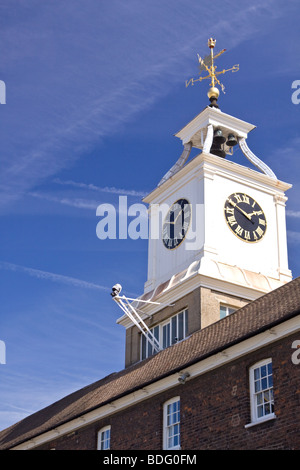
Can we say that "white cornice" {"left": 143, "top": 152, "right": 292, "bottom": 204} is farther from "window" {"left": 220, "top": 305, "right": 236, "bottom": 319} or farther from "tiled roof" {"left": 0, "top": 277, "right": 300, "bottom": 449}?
"tiled roof" {"left": 0, "top": 277, "right": 300, "bottom": 449}

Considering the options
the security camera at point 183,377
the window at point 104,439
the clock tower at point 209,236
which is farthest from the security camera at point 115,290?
the security camera at point 183,377

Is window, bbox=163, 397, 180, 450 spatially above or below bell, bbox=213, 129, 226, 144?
below

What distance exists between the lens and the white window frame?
2223 centimetres

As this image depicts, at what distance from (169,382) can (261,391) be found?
4499mm

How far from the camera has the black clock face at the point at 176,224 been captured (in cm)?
3875

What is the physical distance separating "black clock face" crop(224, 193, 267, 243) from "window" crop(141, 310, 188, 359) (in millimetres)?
5044

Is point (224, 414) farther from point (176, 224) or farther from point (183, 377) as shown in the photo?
point (176, 224)

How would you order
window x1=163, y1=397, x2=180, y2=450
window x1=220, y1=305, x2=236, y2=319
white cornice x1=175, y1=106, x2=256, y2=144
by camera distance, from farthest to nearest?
white cornice x1=175, y1=106, x2=256, y2=144, window x1=220, y1=305, x2=236, y2=319, window x1=163, y1=397, x2=180, y2=450

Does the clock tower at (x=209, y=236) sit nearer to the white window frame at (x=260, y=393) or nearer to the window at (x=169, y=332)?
the window at (x=169, y=332)

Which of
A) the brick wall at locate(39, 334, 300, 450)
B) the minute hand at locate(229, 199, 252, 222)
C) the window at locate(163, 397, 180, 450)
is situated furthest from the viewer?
the minute hand at locate(229, 199, 252, 222)

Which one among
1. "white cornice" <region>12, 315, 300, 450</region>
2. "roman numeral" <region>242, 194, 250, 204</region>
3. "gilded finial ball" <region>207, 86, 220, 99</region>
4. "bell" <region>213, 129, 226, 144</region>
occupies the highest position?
"gilded finial ball" <region>207, 86, 220, 99</region>

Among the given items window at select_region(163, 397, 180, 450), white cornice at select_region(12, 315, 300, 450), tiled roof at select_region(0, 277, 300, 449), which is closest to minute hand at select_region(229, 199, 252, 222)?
tiled roof at select_region(0, 277, 300, 449)

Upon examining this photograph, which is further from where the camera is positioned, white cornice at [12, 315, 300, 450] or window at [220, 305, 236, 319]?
window at [220, 305, 236, 319]

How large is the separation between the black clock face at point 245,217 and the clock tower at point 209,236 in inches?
1.9
